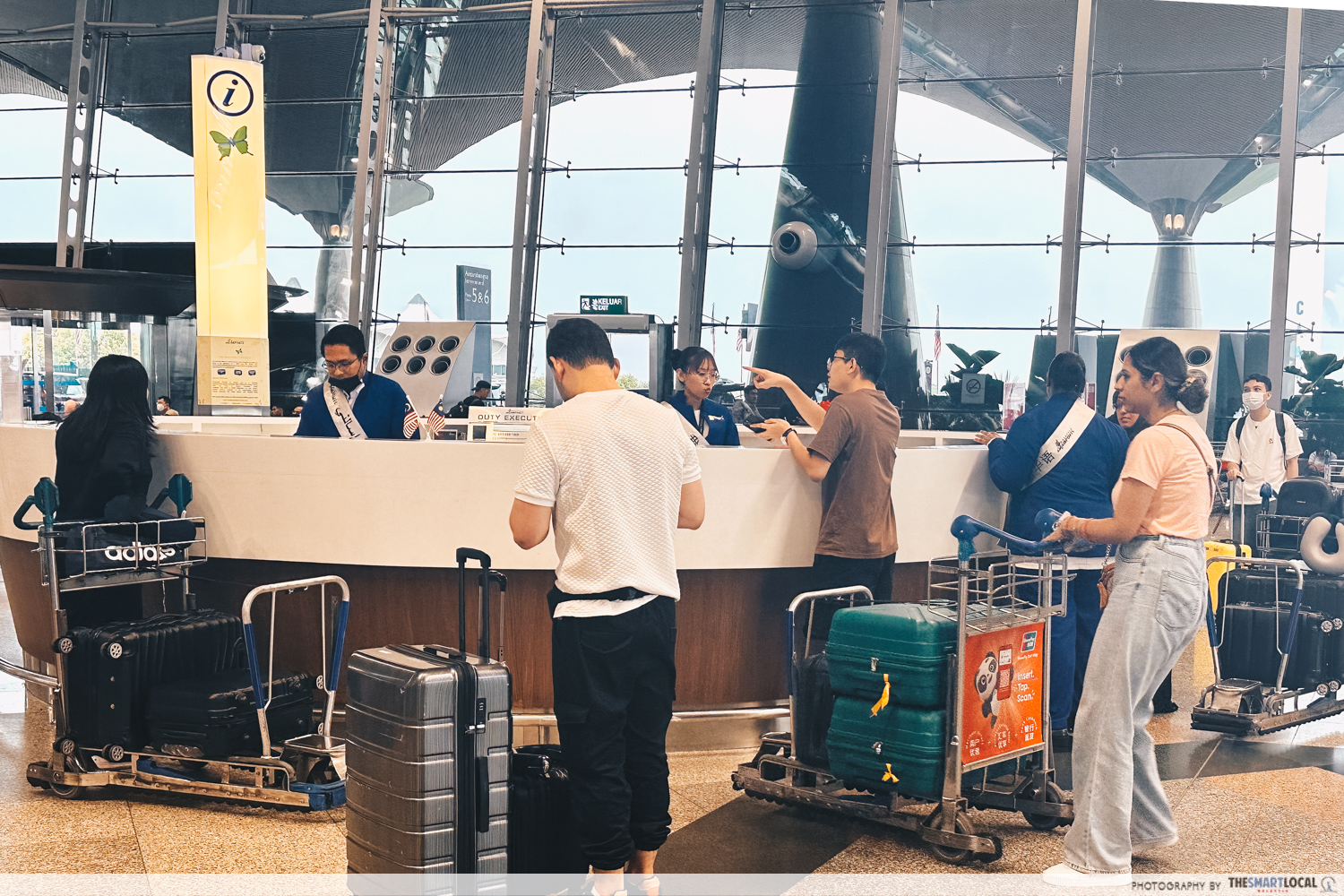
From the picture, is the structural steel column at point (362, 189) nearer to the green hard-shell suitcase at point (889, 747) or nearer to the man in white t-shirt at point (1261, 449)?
the man in white t-shirt at point (1261, 449)

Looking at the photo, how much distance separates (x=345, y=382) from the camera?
14.4 ft

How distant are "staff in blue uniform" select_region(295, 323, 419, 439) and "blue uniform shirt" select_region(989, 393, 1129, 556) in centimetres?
225

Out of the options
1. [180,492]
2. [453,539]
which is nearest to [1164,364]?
[453,539]

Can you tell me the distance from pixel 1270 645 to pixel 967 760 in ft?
7.83

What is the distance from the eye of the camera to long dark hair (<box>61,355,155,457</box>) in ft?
13.2

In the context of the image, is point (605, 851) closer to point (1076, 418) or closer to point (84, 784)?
point (84, 784)

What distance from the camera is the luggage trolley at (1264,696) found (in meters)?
4.69

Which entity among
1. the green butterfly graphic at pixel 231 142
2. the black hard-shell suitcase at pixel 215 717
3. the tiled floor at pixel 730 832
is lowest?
the tiled floor at pixel 730 832

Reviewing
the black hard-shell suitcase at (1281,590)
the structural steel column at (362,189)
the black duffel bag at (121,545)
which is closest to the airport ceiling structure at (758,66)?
the structural steel column at (362,189)

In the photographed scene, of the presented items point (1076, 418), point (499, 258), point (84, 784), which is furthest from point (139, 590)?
point (499, 258)

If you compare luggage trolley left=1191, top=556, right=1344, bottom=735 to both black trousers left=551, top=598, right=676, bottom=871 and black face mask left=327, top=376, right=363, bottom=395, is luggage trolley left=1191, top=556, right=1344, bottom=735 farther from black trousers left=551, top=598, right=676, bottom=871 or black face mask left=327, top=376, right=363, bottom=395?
black face mask left=327, top=376, right=363, bottom=395

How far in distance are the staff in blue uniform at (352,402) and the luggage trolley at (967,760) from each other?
178cm

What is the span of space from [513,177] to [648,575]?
8.47 meters

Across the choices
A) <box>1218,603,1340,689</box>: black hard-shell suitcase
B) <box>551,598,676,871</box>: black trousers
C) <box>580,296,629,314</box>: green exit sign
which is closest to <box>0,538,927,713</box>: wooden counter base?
<box>551,598,676,871</box>: black trousers
